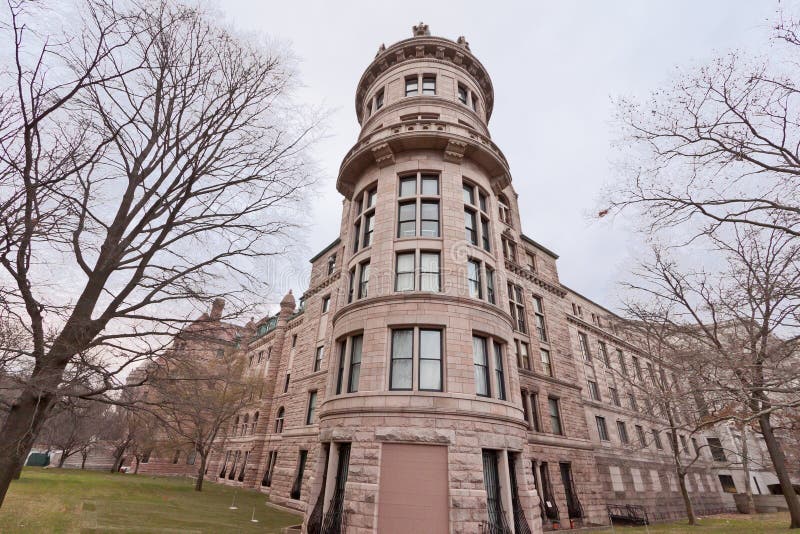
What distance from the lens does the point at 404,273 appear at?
15.6 m

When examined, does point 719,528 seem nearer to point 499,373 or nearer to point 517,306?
point 517,306

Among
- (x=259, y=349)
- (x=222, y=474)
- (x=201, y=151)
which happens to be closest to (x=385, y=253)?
A: (x=201, y=151)

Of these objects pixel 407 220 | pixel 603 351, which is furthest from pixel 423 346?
pixel 603 351

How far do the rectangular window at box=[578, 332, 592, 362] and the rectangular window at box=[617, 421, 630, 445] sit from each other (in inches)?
214

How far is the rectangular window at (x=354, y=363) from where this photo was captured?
14.4m

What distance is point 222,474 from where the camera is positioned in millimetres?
39219

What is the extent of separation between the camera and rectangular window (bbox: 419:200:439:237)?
16734 mm

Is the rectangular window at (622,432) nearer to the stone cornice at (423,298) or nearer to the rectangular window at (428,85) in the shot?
the stone cornice at (423,298)

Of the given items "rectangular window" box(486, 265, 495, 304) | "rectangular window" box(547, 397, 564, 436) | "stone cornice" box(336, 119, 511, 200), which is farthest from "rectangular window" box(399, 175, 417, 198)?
"rectangular window" box(547, 397, 564, 436)

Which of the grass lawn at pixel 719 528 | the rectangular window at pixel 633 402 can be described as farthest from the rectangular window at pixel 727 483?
the grass lawn at pixel 719 528

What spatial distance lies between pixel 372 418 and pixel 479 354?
4796mm

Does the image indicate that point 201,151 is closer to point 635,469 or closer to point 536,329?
point 536,329

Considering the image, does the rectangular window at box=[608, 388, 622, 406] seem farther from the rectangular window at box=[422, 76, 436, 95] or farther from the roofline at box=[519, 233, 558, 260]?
the rectangular window at box=[422, 76, 436, 95]

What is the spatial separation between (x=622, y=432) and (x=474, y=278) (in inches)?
928
